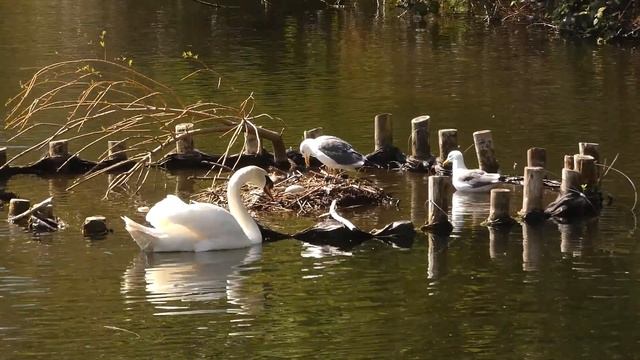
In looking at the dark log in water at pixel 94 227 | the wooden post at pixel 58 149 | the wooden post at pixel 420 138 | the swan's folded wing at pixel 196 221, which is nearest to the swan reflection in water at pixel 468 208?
the wooden post at pixel 420 138

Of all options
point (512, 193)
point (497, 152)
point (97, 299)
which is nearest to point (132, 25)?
point (497, 152)

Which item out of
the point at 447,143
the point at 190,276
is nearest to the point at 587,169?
the point at 447,143

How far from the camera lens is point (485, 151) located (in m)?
19.0

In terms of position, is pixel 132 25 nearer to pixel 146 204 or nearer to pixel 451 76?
pixel 451 76

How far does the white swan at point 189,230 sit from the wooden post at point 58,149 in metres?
4.43

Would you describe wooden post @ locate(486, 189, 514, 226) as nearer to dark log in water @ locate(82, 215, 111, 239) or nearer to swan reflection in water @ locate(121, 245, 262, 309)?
swan reflection in water @ locate(121, 245, 262, 309)

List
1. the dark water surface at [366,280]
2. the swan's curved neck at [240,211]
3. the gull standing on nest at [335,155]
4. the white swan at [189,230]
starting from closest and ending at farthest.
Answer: the dark water surface at [366,280]
the white swan at [189,230]
the swan's curved neck at [240,211]
the gull standing on nest at [335,155]

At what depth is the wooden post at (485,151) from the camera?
18953 mm

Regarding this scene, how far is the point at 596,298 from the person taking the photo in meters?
13.6

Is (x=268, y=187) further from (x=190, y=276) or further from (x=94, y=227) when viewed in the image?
(x=190, y=276)

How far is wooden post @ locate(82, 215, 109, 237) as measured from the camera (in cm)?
1588

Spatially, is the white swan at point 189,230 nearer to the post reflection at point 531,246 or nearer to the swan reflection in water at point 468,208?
the swan reflection in water at point 468,208

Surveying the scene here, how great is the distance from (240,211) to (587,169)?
13.6 feet

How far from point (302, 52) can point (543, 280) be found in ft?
66.4
